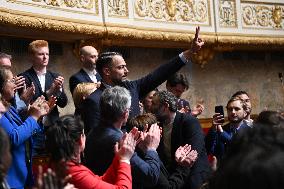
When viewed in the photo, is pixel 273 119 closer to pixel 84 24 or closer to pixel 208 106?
pixel 84 24

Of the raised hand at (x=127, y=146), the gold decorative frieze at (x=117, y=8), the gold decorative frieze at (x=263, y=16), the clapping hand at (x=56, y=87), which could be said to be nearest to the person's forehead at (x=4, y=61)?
the clapping hand at (x=56, y=87)

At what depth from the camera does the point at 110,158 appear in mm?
3428

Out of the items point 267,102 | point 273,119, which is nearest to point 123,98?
point 273,119

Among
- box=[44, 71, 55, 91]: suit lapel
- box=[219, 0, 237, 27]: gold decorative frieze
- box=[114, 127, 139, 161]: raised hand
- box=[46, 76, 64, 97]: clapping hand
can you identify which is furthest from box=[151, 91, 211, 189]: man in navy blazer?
box=[219, 0, 237, 27]: gold decorative frieze

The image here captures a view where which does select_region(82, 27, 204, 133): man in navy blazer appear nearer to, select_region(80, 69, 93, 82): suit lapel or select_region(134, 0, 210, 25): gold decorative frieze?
select_region(80, 69, 93, 82): suit lapel

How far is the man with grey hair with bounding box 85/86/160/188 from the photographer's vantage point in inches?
132

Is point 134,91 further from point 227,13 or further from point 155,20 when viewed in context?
point 227,13

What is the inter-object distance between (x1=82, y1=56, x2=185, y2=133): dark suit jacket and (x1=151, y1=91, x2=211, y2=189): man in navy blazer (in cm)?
22

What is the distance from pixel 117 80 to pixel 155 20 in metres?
5.27

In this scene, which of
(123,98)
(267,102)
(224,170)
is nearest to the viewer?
(224,170)

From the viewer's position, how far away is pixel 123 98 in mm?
3480

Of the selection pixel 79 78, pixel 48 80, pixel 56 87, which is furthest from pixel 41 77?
pixel 56 87

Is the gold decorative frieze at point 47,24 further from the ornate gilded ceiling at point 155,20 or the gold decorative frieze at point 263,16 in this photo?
the gold decorative frieze at point 263,16

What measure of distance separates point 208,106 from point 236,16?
1922mm
